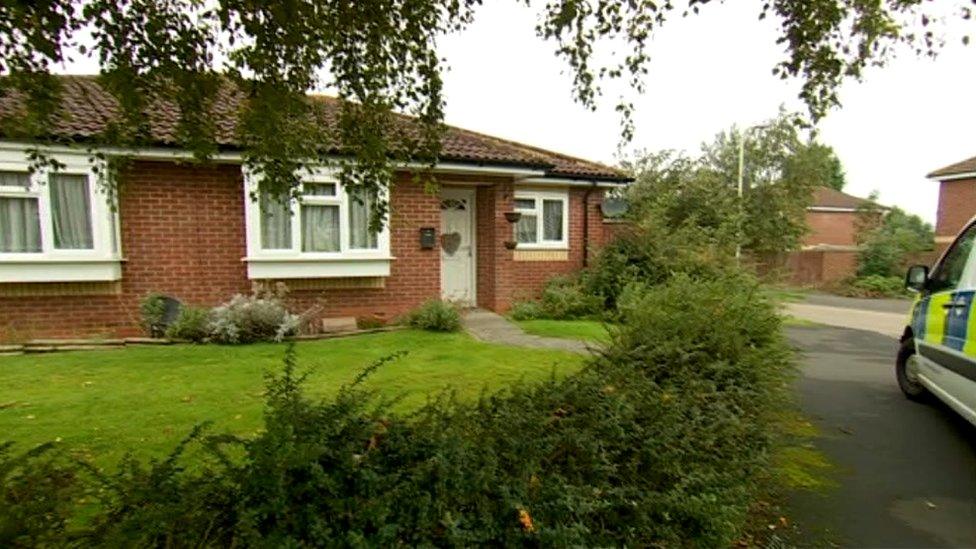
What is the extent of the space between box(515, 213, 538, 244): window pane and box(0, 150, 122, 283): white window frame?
722cm

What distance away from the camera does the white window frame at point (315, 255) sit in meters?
9.03

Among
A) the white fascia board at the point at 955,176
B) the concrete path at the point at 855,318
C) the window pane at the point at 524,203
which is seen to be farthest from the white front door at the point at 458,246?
the white fascia board at the point at 955,176

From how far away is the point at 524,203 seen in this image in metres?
12.0

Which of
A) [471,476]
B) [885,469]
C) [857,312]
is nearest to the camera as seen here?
[471,476]

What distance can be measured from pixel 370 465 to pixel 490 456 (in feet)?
1.50

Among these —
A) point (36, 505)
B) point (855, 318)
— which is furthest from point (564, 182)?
point (36, 505)

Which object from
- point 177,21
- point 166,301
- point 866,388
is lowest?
point 866,388

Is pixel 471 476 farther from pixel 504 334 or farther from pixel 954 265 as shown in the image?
pixel 504 334

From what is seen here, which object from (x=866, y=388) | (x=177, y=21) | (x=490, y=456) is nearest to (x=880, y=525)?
(x=490, y=456)

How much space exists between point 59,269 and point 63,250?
29cm

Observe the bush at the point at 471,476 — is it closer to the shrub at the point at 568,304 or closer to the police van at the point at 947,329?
the police van at the point at 947,329

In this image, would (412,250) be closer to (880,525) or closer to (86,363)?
(86,363)

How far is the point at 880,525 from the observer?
3.17m

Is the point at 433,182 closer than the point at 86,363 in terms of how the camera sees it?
Yes
